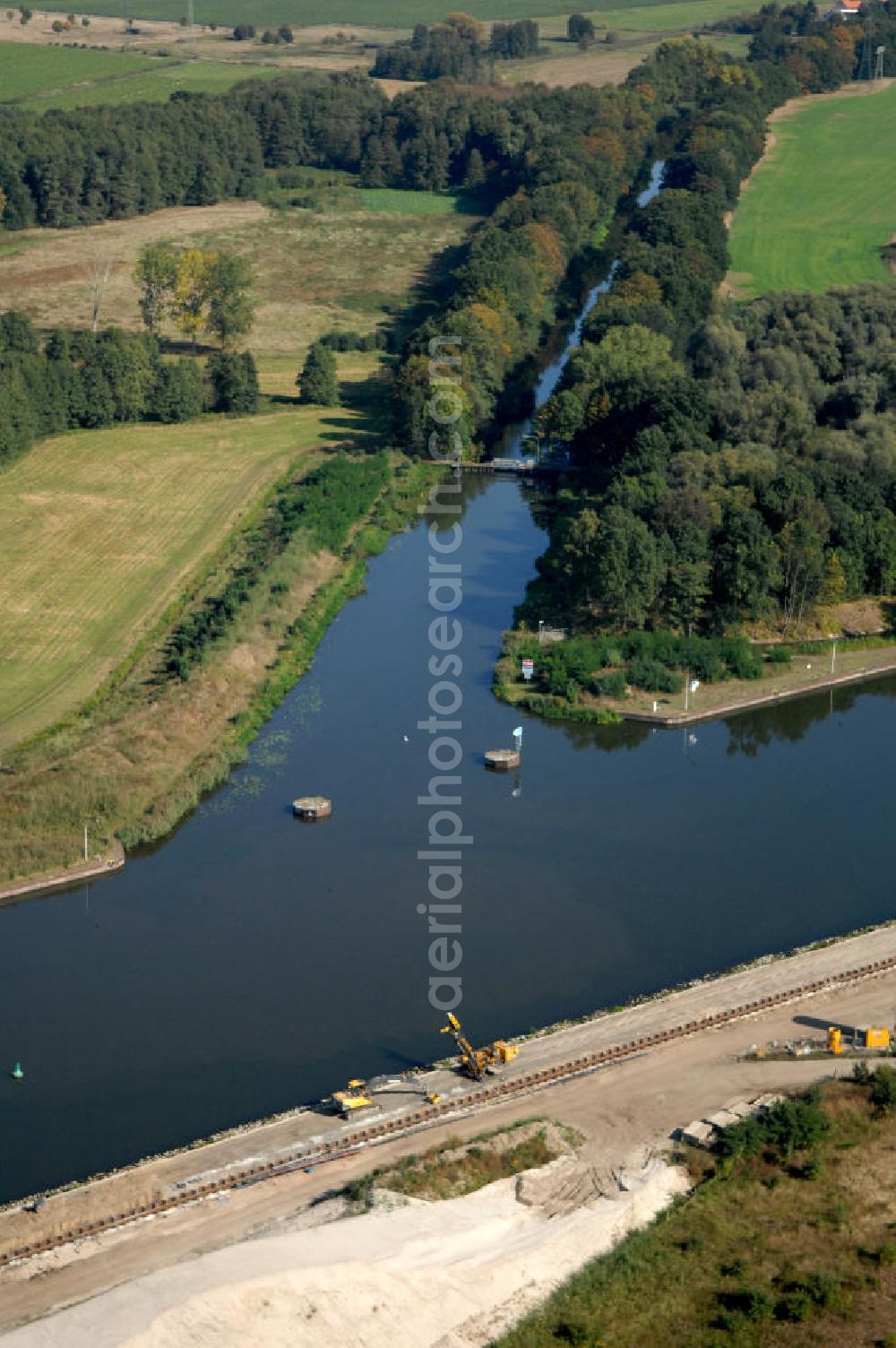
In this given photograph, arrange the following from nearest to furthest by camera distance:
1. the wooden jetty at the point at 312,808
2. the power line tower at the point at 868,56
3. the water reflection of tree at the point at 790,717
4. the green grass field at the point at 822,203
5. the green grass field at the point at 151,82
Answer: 1. the wooden jetty at the point at 312,808
2. the water reflection of tree at the point at 790,717
3. the green grass field at the point at 822,203
4. the green grass field at the point at 151,82
5. the power line tower at the point at 868,56

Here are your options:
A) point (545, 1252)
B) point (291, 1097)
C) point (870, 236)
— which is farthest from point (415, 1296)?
point (870, 236)

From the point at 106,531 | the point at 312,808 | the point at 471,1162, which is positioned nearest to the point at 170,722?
the point at 312,808

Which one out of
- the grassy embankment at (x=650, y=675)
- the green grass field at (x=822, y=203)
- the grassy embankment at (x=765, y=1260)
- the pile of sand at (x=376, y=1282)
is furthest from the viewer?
the green grass field at (x=822, y=203)

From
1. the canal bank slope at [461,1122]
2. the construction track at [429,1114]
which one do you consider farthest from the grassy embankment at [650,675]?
the construction track at [429,1114]

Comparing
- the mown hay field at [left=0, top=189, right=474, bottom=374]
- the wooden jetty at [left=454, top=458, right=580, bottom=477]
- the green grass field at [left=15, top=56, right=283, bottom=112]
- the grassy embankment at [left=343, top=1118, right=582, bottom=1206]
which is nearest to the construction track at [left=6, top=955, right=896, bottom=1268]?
the grassy embankment at [left=343, top=1118, right=582, bottom=1206]

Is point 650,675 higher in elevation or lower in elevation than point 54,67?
lower

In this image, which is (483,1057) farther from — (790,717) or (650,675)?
(790,717)

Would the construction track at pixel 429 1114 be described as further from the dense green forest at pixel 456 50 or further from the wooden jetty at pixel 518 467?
the dense green forest at pixel 456 50
